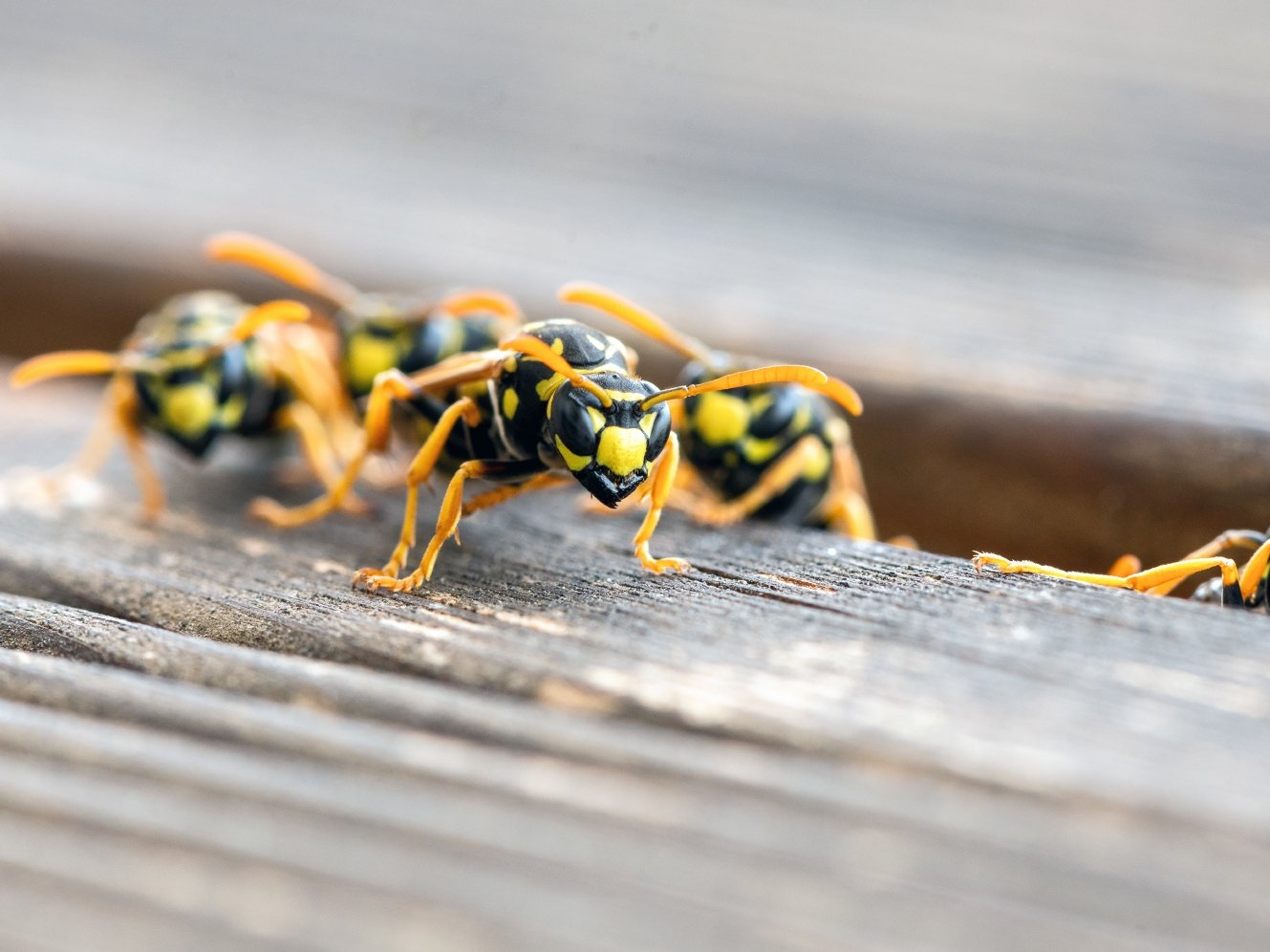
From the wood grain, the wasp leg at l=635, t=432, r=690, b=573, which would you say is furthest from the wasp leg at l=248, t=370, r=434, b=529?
the wood grain

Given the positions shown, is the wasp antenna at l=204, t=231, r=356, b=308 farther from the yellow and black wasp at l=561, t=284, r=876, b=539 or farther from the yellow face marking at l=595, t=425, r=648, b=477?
the yellow face marking at l=595, t=425, r=648, b=477

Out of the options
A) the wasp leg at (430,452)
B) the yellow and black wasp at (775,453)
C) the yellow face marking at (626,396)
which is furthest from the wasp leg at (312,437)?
the yellow face marking at (626,396)

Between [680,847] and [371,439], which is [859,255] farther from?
[680,847]

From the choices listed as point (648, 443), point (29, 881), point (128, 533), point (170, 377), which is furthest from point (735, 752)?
point (170, 377)

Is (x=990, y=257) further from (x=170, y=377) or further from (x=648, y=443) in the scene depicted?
(x=170, y=377)

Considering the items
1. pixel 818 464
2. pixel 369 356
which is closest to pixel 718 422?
pixel 818 464

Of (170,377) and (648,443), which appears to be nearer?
(648,443)
